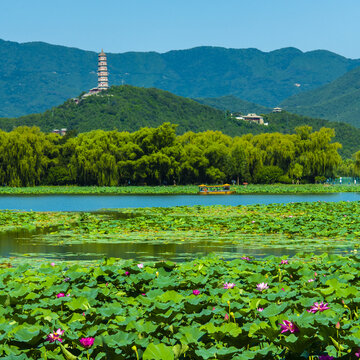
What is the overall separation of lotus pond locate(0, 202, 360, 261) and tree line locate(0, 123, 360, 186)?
37.6 m

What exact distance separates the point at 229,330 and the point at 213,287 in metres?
2.30

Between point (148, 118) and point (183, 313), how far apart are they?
125 m

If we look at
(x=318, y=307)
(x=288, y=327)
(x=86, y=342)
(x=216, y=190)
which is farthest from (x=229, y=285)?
(x=216, y=190)

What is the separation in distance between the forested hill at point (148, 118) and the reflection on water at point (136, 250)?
10669cm

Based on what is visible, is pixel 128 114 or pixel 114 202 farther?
pixel 128 114

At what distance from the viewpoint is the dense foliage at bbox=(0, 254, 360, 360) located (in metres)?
4.72

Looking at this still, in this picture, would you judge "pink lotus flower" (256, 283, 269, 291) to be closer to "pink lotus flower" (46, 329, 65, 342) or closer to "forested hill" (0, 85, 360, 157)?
"pink lotus flower" (46, 329, 65, 342)

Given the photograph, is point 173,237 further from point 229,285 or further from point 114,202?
point 114,202

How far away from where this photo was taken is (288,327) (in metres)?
5.02

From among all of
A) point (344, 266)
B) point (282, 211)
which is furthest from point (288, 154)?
point (344, 266)

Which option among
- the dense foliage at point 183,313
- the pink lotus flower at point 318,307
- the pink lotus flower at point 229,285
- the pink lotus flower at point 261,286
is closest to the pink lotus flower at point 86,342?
the dense foliage at point 183,313

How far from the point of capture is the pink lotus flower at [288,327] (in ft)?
16.3

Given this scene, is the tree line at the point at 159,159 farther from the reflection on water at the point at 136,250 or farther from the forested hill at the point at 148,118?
the forested hill at the point at 148,118

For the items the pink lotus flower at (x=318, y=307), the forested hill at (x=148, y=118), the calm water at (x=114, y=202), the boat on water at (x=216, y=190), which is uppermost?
the forested hill at (x=148, y=118)
